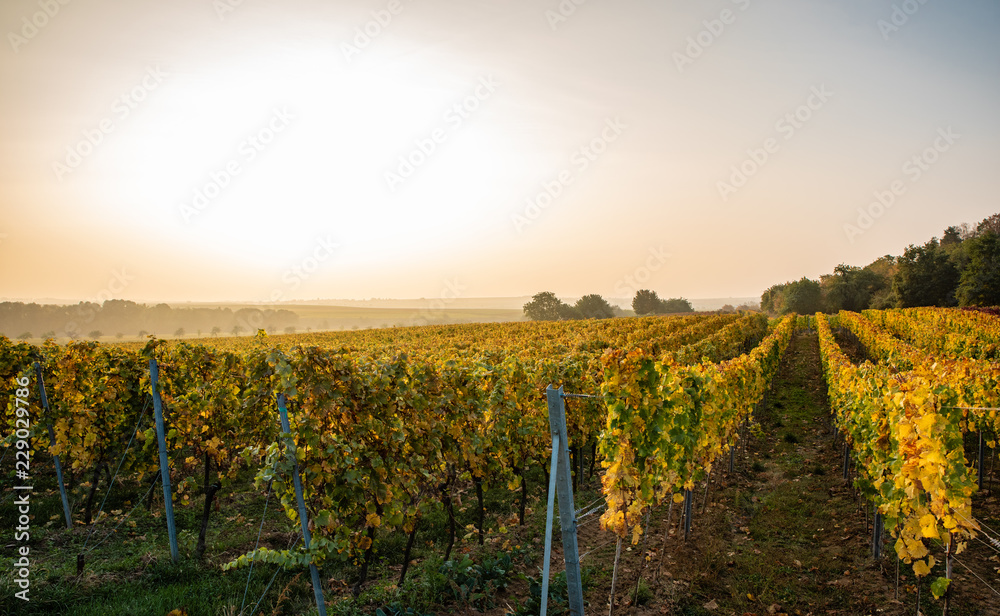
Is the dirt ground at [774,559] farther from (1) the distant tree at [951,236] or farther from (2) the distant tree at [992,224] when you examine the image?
(1) the distant tree at [951,236]

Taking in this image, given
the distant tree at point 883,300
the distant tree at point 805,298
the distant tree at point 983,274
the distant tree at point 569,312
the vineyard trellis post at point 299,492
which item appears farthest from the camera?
the distant tree at point 569,312

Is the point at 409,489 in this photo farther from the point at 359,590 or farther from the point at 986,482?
the point at 986,482

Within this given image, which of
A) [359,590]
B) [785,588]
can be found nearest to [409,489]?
[359,590]

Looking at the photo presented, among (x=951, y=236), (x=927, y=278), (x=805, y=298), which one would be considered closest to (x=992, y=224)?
(x=951, y=236)

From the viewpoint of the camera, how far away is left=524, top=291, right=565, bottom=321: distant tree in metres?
88.4

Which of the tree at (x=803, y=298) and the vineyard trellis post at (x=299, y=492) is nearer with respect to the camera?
the vineyard trellis post at (x=299, y=492)

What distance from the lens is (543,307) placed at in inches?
3506

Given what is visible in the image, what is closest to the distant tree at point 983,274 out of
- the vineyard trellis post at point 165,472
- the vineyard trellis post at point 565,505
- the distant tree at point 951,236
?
the distant tree at point 951,236

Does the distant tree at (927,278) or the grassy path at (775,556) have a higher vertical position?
the distant tree at (927,278)

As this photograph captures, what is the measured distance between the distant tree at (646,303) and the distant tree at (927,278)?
43.4 m

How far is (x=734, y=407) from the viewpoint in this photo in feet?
29.3

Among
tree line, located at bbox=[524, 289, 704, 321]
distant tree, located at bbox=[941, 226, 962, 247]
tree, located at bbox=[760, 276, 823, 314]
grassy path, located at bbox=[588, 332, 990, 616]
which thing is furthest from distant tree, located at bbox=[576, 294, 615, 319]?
grassy path, located at bbox=[588, 332, 990, 616]

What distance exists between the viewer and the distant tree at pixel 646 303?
98500 millimetres

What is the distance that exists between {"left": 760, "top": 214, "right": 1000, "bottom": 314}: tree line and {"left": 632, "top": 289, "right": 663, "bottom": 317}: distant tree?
22.6 meters
